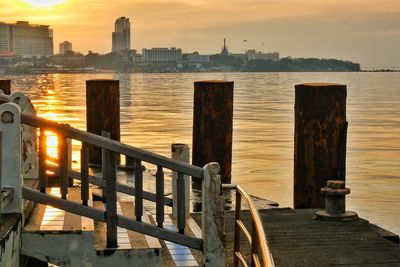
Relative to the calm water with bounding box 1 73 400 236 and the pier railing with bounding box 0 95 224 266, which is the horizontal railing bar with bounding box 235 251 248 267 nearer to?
the pier railing with bounding box 0 95 224 266

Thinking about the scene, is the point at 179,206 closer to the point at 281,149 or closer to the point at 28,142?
the point at 28,142

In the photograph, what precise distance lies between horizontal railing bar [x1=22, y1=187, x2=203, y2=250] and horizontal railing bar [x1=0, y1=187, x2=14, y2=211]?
250 millimetres

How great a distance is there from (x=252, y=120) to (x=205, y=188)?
47072 mm

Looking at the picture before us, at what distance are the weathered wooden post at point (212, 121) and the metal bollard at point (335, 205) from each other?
4572 mm

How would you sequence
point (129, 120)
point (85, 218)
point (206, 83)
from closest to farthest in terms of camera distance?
point (85, 218) → point (206, 83) → point (129, 120)

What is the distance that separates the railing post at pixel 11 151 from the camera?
6.28 metres

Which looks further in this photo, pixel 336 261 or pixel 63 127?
pixel 336 261

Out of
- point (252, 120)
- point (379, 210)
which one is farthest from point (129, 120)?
point (379, 210)

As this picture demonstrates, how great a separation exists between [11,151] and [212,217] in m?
1.85

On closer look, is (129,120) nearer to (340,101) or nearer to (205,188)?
(340,101)

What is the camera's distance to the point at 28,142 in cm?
815

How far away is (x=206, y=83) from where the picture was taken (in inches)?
560

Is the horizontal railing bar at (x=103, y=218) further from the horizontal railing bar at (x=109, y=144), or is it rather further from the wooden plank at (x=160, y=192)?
the horizontal railing bar at (x=109, y=144)

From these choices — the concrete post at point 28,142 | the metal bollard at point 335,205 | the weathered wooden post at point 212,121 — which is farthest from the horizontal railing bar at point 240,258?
the weathered wooden post at point 212,121
